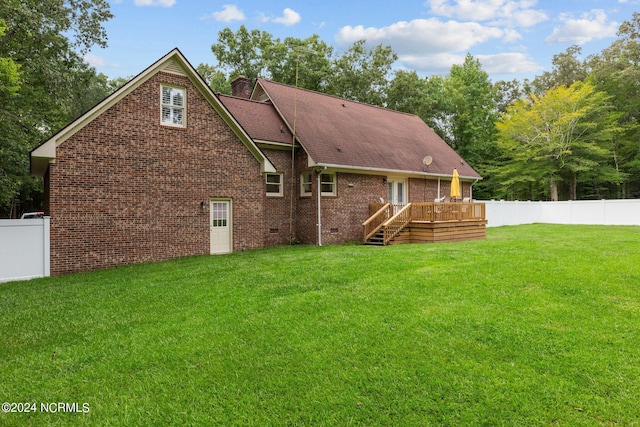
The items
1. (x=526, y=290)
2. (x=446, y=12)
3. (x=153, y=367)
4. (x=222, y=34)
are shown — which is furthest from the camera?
(x=222, y=34)

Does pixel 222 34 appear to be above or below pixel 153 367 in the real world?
above

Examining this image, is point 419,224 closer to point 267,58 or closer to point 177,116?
point 177,116

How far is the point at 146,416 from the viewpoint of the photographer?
10.5ft

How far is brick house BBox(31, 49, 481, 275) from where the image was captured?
33.2 feet

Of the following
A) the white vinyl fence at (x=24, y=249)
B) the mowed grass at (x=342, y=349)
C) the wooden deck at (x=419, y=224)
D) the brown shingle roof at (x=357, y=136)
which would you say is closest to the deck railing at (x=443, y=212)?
the wooden deck at (x=419, y=224)

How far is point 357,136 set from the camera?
17.5 metres

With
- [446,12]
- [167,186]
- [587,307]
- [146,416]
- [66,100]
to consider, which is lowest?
[146,416]

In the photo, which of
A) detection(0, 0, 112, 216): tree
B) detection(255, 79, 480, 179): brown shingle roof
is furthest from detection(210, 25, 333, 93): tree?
detection(0, 0, 112, 216): tree

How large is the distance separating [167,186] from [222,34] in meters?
25.9

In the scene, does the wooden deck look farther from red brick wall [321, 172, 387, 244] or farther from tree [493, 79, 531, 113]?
tree [493, 79, 531, 113]

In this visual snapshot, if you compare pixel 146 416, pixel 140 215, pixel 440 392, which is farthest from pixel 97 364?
pixel 140 215

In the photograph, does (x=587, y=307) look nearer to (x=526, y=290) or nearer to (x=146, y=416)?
(x=526, y=290)

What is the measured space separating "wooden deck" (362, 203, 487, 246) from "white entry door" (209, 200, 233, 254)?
5345 millimetres

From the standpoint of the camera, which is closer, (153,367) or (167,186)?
(153,367)
